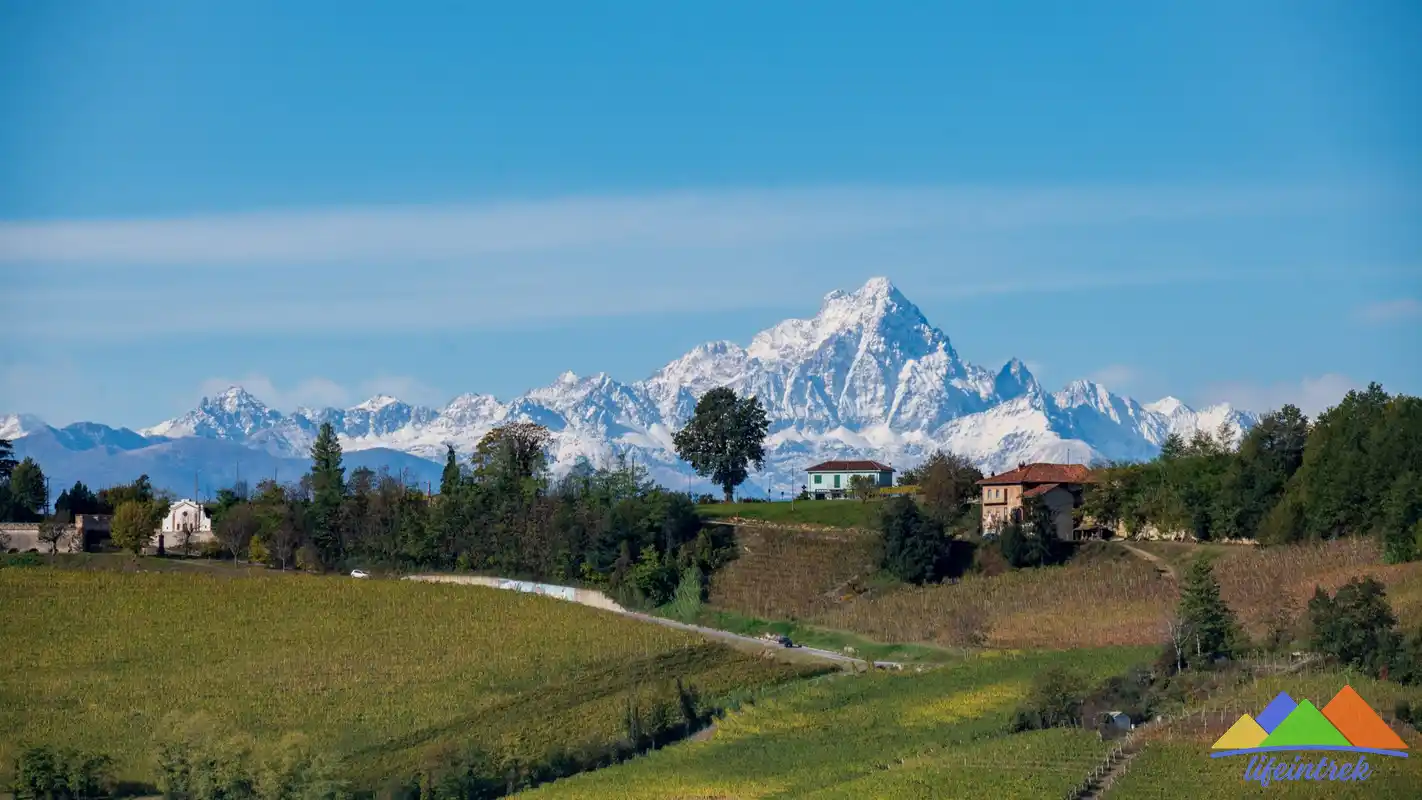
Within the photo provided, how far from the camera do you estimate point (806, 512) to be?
12319cm

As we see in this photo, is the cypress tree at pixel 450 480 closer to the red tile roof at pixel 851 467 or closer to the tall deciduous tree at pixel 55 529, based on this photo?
the tall deciduous tree at pixel 55 529

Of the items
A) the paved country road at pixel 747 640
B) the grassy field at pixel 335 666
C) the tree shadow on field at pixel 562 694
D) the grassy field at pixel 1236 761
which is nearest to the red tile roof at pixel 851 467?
the paved country road at pixel 747 640

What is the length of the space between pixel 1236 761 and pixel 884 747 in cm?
1425

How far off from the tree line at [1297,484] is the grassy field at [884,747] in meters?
20.8

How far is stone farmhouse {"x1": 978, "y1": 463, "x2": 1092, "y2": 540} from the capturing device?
107312mm

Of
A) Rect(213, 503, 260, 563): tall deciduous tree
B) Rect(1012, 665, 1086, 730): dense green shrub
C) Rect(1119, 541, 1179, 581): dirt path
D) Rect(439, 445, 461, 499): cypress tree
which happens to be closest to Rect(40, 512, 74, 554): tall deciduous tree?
Rect(213, 503, 260, 563): tall deciduous tree

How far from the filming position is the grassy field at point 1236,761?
50.1 metres

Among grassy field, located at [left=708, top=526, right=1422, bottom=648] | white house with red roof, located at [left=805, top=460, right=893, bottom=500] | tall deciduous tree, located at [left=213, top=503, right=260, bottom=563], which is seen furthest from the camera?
white house with red roof, located at [left=805, top=460, right=893, bottom=500]

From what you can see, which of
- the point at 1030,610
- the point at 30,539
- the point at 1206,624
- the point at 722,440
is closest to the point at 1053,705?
the point at 1206,624

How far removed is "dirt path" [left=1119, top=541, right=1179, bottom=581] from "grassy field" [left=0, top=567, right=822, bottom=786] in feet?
66.9

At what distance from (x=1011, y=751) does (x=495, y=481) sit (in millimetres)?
75671

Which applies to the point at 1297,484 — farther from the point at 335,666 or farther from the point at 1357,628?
the point at 335,666

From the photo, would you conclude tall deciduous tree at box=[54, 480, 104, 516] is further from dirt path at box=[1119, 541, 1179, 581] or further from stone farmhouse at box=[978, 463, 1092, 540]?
dirt path at box=[1119, 541, 1179, 581]

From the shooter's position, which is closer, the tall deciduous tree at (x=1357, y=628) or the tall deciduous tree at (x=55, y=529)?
the tall deciduous tree at (x=1357, y=628)
